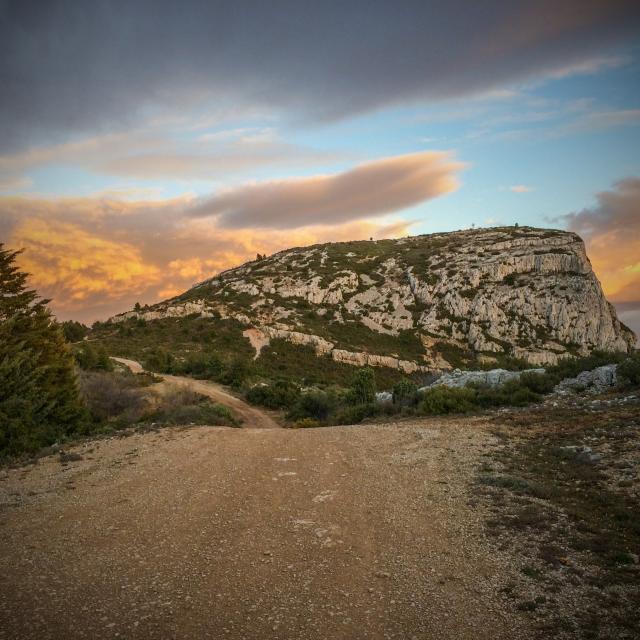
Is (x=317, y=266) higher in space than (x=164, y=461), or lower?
higher

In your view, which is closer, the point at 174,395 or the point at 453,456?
the point at 453,456

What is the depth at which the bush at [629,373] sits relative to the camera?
773 inches

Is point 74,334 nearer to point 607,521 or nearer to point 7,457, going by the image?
point 7,457

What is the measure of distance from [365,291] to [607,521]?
252 ft

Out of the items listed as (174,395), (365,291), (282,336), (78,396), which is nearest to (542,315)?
(365,291)

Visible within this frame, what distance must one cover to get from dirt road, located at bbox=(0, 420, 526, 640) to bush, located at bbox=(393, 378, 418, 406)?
9.57 metres

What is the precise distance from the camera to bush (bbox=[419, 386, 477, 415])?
20.8 meters

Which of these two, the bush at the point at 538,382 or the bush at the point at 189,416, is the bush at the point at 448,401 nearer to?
the bush at the point at 538,382

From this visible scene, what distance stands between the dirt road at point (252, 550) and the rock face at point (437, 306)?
157 feet

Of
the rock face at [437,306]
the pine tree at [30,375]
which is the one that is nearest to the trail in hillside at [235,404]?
the pine tree at [30,375]

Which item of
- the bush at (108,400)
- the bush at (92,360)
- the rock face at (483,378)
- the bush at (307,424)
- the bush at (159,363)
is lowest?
the bush at (307,424)

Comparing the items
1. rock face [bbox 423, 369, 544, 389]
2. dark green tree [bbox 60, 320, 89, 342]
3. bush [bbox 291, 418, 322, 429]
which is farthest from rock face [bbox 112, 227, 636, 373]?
bush [bbox 291, 418, 322, 429]

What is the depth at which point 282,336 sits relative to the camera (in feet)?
207

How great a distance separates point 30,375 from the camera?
20578 millimetres
